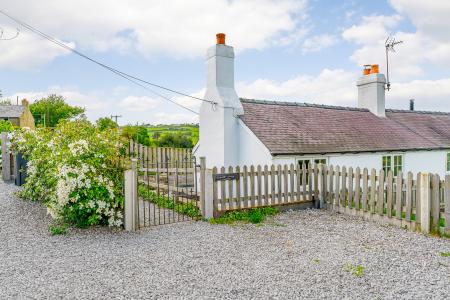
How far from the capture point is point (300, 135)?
12.9 meters

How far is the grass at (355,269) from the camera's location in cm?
541

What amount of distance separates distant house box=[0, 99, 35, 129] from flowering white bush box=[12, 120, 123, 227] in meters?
59.3

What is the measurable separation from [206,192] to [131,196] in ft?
6.78

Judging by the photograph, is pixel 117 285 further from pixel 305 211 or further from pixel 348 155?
pixel 348 155

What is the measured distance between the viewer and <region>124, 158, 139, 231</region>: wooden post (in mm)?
7863

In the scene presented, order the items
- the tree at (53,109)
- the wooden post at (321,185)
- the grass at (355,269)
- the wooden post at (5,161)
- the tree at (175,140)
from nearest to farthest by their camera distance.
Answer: the grass at (355,269) < the wooden post at (321,185) < the wooden post at (5,161) < the tree at (175,140) < the tree at (53,109)

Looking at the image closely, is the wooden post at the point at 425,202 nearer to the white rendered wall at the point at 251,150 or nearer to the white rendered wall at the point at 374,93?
the white rendered wall at the point at 251,150

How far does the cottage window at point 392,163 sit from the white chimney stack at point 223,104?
6.94 metres

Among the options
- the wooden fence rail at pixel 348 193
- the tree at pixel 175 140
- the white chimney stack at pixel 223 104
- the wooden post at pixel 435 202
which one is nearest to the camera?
the wooden post at pixel 435 202

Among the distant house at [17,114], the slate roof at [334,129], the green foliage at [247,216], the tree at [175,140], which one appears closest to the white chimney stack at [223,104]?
the slate roof at [334,129]

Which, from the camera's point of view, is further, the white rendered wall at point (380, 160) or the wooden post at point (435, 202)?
the white rendered wall at point (380, 160)

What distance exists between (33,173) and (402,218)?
34.6 ft

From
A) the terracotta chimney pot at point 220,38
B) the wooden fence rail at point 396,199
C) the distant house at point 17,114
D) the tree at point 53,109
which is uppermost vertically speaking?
the tree at point 53,109

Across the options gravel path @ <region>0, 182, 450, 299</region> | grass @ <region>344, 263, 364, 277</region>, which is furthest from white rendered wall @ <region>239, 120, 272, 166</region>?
grass @ <region>344, 263, 364, 277</region>
